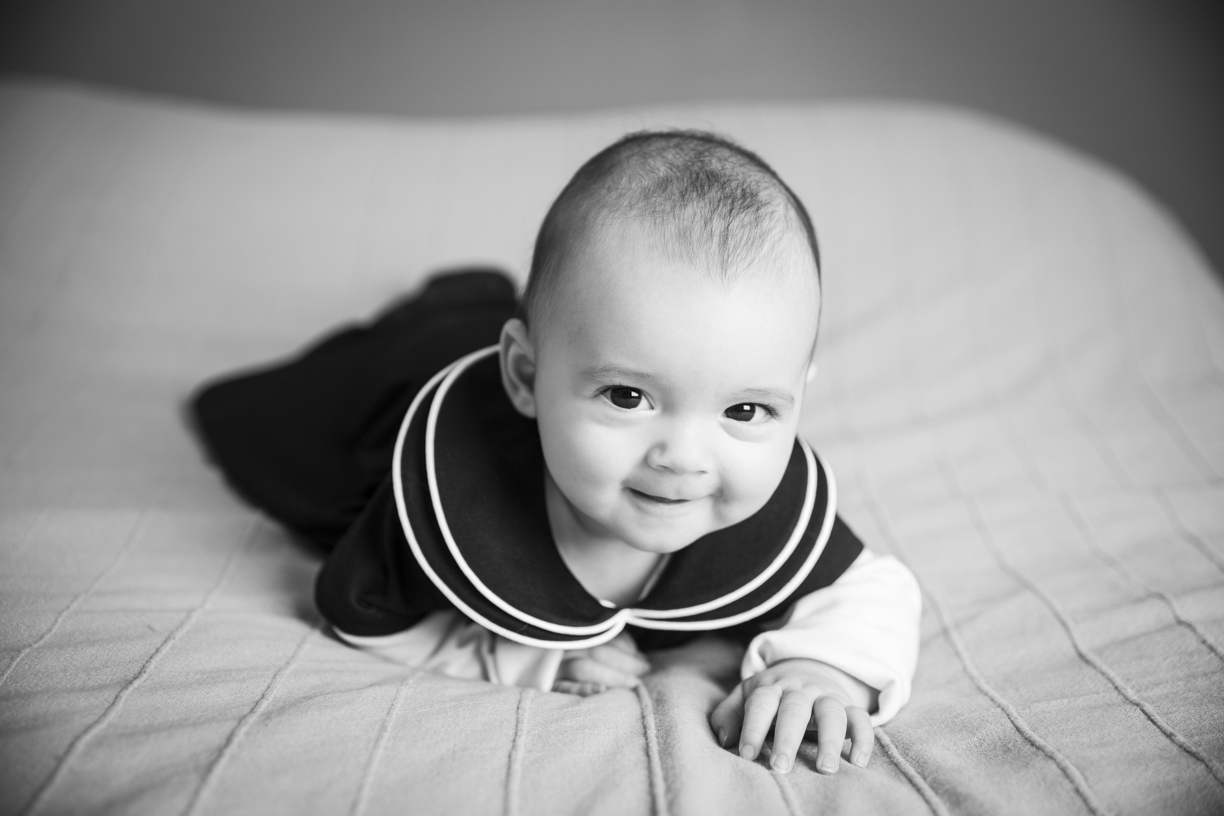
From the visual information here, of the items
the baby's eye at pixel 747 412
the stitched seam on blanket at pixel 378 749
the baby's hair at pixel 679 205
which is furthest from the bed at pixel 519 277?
the baby's hair at pixel 679 205

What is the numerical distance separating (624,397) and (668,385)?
41 mm

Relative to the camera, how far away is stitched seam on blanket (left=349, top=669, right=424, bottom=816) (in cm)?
62

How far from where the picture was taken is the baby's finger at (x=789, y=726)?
71cm

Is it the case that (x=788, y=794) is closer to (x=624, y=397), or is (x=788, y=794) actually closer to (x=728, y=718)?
(x=728, y=718)

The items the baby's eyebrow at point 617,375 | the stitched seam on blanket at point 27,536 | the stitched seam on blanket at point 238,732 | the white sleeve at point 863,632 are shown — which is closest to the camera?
the stitched seam on blanket at point 238,732

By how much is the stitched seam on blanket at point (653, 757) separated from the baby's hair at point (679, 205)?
0.33 metres

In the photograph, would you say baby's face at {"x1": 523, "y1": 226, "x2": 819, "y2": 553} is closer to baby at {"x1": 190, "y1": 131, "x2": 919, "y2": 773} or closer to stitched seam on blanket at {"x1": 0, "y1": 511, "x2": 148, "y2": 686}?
baby at {"x1": 190, "y1": 131, "x2": 919, "y2": 773}

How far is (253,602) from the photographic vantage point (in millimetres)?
914

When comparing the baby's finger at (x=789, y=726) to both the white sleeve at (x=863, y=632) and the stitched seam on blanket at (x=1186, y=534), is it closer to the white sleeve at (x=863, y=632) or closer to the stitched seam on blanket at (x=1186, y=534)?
the white sleeve at (x=863, y=632)

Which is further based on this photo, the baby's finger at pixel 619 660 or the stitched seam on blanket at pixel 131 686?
the baby's finger at pixel 619 660

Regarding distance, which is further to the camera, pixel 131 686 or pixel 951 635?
pixel 951 635

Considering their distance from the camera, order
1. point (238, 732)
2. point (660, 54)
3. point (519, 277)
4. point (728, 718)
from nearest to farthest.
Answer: point (238, 732) → point (728, 718) → point (519, 277) → point (660, 54)

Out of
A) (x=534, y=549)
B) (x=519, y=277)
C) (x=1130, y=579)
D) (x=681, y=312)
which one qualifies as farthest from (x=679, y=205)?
(x=519, y=277)

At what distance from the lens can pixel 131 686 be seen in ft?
2.36
